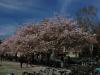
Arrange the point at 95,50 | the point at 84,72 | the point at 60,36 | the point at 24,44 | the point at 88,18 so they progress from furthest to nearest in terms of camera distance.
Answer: the point at 95,50 < the point at 88,18 < the point at 24,44 < the point at 60,36 < the point at 84,72

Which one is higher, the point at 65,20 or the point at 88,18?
the point at 88,18

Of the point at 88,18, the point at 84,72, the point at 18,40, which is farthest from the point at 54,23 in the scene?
the point at 88,18

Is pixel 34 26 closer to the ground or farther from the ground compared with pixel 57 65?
farther from the ground

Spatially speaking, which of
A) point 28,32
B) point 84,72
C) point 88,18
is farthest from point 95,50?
point 84,72

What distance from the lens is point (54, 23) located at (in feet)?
112

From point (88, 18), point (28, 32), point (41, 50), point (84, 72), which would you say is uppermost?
point (88, 18)

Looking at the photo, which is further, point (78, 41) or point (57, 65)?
point (57, 65)

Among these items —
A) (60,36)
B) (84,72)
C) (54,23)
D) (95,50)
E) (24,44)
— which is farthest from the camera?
(95,50)

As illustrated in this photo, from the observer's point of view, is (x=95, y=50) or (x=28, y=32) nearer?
(x=28, y=32)

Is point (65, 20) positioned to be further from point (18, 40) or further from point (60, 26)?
point (18, 40)

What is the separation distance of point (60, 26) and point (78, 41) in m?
3.00

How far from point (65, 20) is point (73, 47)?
3.80 metres

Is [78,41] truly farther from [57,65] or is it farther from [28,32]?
[28,32]

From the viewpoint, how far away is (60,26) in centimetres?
3394
